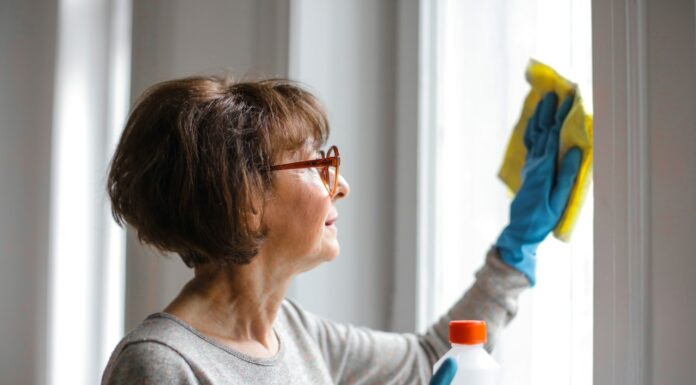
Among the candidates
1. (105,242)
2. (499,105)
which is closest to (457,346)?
(499,105)

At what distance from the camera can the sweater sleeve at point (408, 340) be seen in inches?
47.1

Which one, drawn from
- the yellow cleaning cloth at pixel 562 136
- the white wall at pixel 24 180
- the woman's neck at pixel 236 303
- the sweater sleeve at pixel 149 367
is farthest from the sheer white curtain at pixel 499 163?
the white wall at pixel 24 180

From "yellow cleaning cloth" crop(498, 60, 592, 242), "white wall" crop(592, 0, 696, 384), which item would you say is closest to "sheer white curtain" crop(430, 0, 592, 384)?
"yellow cleaning cloth" crop(498, 60, 592, 242)

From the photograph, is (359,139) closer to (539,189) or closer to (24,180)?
(539,189)

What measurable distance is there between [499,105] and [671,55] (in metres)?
0.48

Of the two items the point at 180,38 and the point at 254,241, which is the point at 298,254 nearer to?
the point at 254,241

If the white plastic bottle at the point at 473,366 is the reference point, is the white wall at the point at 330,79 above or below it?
above

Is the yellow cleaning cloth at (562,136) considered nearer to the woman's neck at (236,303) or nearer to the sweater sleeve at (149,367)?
the woman's neck at (236,303)

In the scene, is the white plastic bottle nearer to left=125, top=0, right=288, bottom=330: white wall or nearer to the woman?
the woman

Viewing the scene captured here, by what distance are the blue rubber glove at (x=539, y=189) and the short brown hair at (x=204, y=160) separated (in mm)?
352

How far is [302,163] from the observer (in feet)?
3.43

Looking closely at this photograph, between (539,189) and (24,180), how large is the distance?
3.00ft

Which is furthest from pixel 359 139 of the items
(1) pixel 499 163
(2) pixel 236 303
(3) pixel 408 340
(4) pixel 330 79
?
(2) pixel 236 303

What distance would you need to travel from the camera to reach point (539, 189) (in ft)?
3.78
